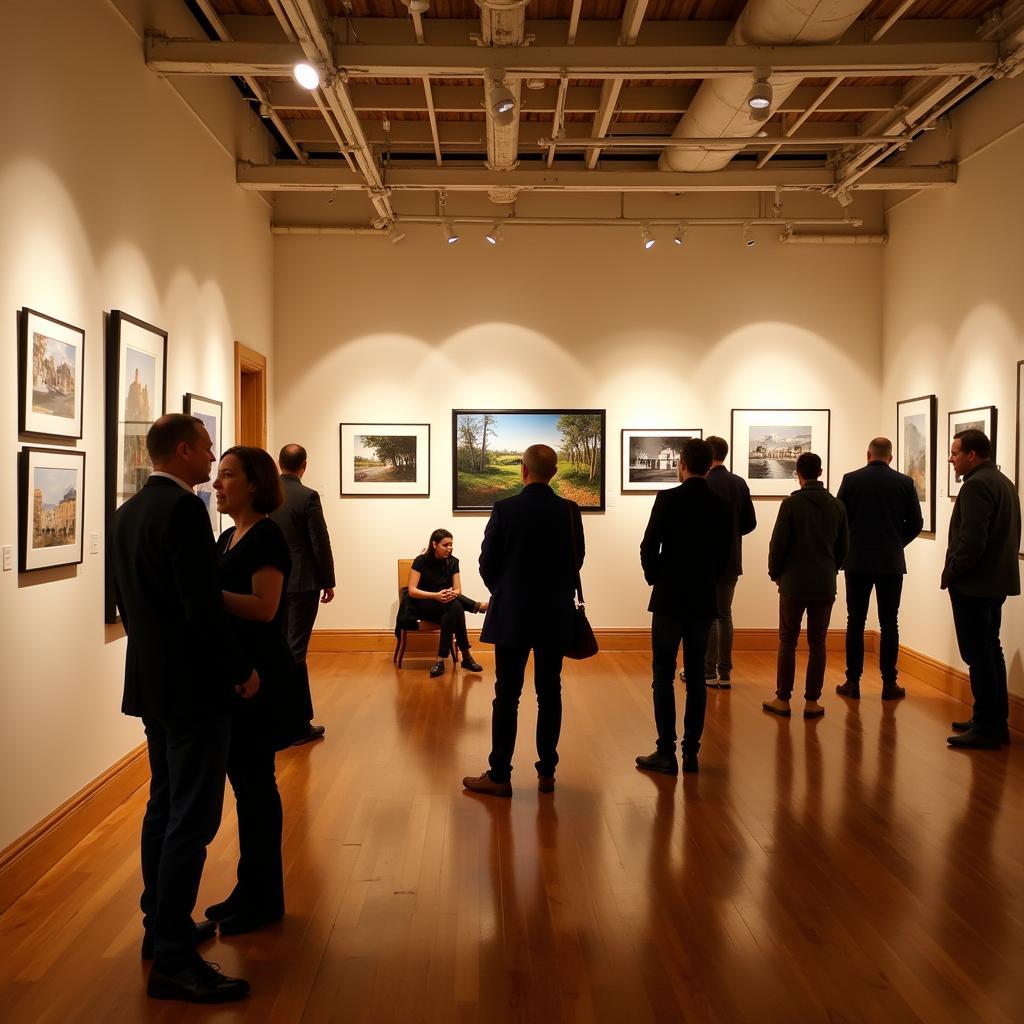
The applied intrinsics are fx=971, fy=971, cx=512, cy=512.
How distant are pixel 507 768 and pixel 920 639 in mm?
4840

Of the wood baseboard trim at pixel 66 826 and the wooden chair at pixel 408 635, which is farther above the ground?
the wooden chair at pixel 408 635

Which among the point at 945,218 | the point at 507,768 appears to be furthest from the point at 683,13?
the point at 507,768

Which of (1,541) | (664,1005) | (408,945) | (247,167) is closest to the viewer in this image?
(664,1005)

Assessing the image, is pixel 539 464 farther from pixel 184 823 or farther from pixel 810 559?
pixel 810 559

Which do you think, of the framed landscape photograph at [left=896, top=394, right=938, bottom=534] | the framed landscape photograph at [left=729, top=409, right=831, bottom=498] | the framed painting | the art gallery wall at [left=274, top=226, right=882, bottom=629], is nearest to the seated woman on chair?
the art gallery wall at [left=274, top=226, right=882, bottom=629]

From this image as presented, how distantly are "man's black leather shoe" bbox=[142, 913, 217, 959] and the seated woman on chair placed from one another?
495 cm

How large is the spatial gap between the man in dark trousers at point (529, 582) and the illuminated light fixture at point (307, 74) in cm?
246

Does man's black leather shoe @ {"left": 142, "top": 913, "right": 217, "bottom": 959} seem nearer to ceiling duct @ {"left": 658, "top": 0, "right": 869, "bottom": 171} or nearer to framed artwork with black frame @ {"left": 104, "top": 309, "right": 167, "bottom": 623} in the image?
framed artwork with black frame @ {"left": 104, "top": 309, "right": 167, "bottom": 623}

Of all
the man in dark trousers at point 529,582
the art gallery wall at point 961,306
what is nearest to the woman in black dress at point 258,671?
the man in dark trousers at point 529,582

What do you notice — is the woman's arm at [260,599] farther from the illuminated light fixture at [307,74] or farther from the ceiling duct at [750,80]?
the ceiling duct at [750,80]

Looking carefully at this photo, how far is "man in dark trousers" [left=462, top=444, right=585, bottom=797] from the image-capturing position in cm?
484

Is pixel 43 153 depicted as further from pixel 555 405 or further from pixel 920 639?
pixel 920 639

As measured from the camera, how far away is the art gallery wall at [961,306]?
6809mm

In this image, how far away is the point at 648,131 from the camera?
8516mm
